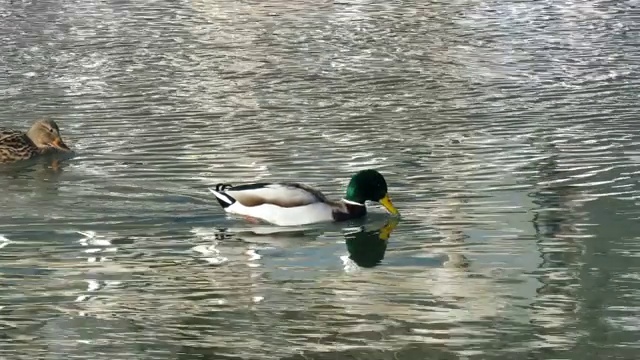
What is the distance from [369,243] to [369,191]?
659 mm

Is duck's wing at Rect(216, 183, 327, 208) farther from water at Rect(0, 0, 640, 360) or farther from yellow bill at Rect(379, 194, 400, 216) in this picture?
yellow bill at Rect(379, 194, 400, 216)

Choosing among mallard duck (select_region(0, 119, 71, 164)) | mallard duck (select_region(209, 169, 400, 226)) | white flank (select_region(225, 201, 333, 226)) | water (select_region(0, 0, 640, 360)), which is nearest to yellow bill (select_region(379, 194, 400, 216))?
mallard duck (select_region(209, 169, 400, 226))

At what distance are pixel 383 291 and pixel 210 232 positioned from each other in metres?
2.01

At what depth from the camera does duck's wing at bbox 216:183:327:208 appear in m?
10.9

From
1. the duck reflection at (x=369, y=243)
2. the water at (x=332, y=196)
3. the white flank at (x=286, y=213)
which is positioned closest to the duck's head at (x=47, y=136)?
the water at (x=332, y=196)

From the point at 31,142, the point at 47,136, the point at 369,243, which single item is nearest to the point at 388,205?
the point at 369,243

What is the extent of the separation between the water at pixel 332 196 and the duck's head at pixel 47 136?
24 cm

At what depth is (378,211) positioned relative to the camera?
1152cm

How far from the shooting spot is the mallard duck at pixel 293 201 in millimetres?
10875

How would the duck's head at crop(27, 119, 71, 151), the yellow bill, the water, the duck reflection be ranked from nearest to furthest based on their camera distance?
the water
the duck reflection
the yellow bill
the duck's head at crop(27, 119, 71, 151)

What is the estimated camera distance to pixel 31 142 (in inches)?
543

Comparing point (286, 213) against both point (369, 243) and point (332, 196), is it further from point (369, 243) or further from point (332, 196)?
point (332, 196)

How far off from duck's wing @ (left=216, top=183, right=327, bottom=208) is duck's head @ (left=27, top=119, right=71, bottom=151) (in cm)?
320

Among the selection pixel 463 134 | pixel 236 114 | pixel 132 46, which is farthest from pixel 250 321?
pixel 132 46
